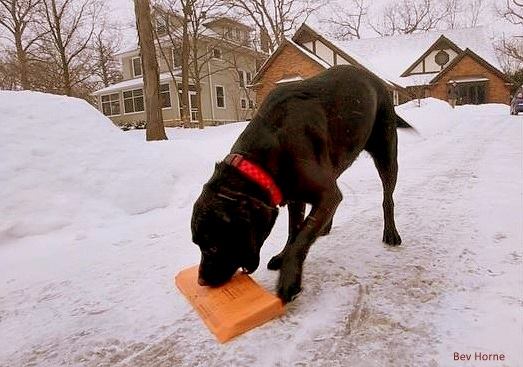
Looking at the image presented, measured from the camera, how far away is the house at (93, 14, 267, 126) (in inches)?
1278

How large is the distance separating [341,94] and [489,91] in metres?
35.4

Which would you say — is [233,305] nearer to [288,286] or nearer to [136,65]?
[288,286]

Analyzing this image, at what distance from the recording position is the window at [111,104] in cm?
3578

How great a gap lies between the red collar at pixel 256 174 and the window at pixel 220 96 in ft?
113

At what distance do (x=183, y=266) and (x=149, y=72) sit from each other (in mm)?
9347

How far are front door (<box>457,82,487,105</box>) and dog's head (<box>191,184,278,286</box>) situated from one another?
35.9m

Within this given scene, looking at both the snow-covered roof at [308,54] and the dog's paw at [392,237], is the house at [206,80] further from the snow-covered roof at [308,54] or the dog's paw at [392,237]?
the dog's paw at [392,237]

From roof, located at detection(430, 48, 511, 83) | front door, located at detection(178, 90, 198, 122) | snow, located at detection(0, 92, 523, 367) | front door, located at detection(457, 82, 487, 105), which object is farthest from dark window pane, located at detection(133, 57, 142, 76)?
snow, located at detection(0, 92, 523, 367)

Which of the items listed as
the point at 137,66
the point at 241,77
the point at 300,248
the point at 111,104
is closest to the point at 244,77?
the point at 241,77

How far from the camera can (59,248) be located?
11.2 ft

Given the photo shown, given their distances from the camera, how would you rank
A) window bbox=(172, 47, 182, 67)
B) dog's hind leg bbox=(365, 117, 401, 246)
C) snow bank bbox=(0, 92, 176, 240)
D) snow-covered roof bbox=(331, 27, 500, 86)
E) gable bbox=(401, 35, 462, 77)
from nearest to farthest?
dog's hind leg bbox=(365, 117, 401, 246) → snow bank bbox=(0, 92, 176, 240) → window bbox=(172, 47, 182, 67) → gable bbox=(401, 35, 462, 77) → snow-covered roof bbox=(331, 27, 500, 86)

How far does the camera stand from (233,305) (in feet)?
6.83

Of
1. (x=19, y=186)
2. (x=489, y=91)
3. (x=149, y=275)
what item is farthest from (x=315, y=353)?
(x=489, y=91)

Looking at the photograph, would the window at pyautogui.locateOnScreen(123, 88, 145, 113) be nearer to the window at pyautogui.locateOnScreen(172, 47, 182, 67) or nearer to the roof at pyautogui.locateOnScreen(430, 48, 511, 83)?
the window at pyautogui.locateOnScreen(172, 47, 182, 67)
